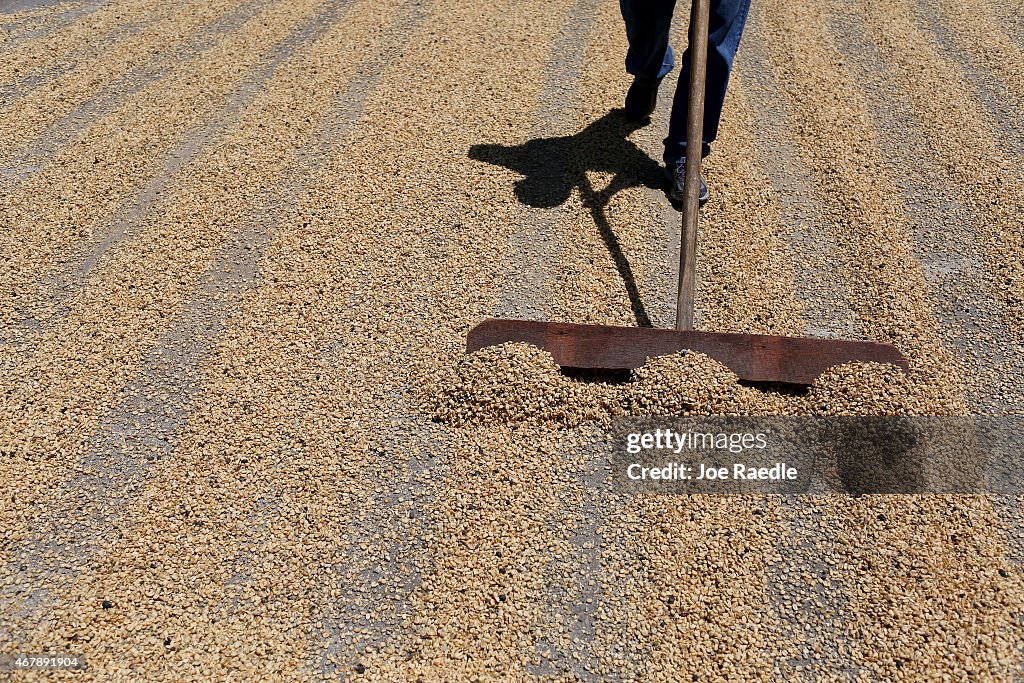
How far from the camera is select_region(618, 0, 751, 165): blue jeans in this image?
10.7ft

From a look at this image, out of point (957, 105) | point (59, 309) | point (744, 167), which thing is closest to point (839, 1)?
point (957, 105)

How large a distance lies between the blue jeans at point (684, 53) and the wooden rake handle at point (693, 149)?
109mm

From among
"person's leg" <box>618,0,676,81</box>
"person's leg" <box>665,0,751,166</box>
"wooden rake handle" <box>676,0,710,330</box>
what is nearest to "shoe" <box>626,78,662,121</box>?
"person's leg" <box>618,0,676,81</box>

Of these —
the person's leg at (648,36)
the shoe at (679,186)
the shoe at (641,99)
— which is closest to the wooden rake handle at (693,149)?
the person's leg at (648,36)

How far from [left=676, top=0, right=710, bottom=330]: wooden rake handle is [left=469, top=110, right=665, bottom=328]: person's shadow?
0.54m

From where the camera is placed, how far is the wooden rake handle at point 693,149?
2.82 meters

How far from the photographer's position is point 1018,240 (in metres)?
3.41

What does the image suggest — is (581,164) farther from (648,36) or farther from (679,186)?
(648,36)

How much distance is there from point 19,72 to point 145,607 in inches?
153

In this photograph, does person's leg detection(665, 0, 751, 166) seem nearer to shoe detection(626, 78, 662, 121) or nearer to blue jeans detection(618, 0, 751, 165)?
blue jeans detection(618, 0, 751, 165)

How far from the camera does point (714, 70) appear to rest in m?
3.35

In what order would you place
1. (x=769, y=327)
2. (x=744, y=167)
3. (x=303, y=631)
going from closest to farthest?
→ (x=303, y=631) → (x=769, y=327) → (x=744, y=167)

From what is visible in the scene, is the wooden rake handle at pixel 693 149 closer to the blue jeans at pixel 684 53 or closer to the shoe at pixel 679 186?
the blue jeans at pixel 684 53

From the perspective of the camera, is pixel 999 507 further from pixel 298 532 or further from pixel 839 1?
pixel 839 1
